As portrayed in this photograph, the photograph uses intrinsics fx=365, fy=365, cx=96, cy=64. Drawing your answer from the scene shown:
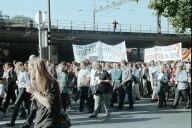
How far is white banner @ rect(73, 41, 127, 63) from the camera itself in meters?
17.3

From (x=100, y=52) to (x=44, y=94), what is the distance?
13.1 metres

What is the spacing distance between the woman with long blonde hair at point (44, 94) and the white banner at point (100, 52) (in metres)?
12.8

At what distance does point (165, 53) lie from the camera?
1836cm

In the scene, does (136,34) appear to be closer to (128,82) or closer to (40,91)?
(128,82)

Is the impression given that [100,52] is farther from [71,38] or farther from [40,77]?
[71,38]

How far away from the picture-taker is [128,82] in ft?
41.8

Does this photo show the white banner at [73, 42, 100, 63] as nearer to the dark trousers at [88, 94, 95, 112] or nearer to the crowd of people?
the crowd of people

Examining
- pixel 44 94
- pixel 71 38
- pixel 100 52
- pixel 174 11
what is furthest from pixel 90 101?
pixel 71 38

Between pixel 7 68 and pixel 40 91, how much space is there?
7.17 m

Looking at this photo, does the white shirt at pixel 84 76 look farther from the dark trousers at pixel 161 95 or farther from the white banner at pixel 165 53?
the white banner at pixel 165 53

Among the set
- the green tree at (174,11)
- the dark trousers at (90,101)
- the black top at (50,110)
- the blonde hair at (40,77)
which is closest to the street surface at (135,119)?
the dark trousers at (90,101)

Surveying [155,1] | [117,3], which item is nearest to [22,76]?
[155,1]

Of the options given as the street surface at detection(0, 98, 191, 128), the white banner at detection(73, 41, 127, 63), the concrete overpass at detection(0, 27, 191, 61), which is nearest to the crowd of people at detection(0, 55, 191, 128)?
the street surface at detection(0, 98, 191, 128)

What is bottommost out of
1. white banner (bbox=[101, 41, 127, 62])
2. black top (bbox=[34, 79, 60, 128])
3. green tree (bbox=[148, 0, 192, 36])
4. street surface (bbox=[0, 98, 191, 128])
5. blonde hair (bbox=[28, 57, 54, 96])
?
street surface (bbox=[0, 98, 191, 128])
